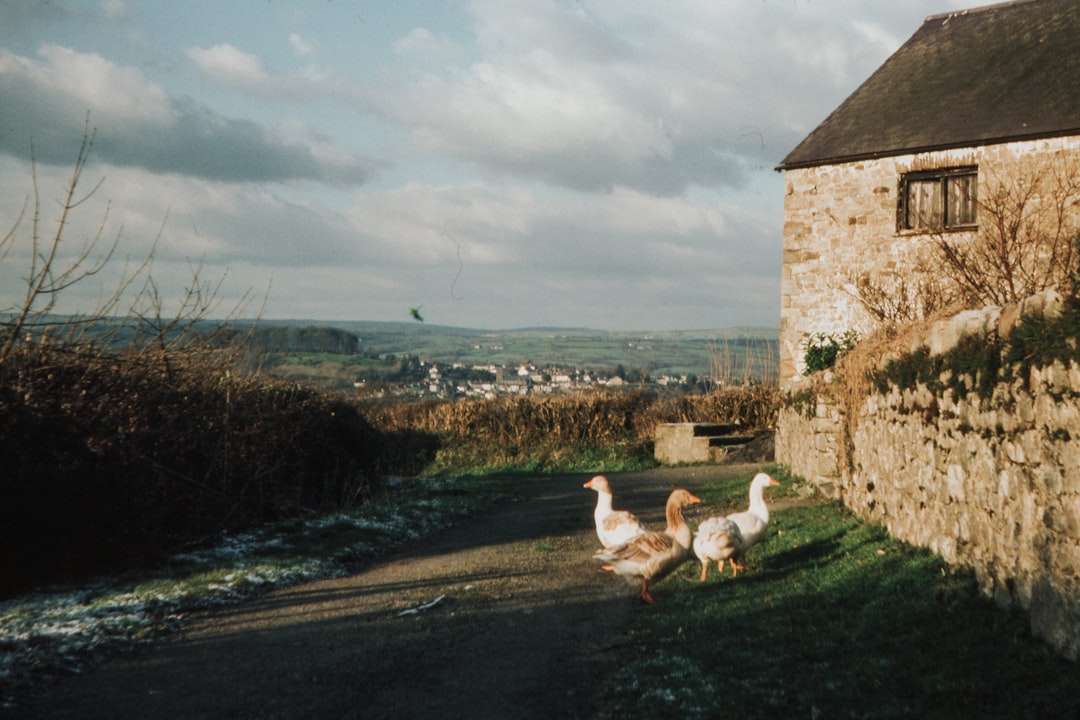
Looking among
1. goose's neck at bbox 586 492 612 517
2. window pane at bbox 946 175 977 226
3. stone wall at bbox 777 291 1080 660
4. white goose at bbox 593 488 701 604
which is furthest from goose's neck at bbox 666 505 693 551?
Answer: window pane at bbox 946 175 977 226

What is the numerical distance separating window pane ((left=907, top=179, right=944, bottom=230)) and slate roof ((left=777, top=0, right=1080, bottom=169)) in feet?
2.66

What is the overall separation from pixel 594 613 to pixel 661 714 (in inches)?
92.6

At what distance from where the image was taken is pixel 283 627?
6.57 meters

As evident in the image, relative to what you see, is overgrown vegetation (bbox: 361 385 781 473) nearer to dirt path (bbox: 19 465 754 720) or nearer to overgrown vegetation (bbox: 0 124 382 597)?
overgrown vegetation (bbox: 0 124 382 597)

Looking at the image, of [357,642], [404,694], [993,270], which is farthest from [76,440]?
[993,270]

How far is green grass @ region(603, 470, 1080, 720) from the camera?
445 centimetres

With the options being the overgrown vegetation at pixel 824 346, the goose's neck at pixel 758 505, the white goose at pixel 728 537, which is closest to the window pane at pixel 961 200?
the overgrown vegetation at pixel 824 346

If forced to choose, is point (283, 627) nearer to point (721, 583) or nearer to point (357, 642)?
point (357, 642)

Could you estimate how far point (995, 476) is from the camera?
5.82 m

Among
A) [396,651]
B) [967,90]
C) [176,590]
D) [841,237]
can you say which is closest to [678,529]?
[396,651]

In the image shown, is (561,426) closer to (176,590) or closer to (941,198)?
(941,198)

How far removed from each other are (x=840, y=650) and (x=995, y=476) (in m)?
1.70

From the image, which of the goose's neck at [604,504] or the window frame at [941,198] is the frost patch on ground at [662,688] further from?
the window frame at [941,198]

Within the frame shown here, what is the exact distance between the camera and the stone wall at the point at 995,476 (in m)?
4.66
